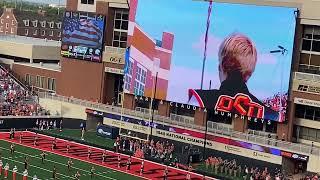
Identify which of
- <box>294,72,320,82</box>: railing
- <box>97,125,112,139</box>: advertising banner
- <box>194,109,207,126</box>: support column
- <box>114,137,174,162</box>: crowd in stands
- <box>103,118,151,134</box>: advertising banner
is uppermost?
<box>294,72,320,82</box>: railing

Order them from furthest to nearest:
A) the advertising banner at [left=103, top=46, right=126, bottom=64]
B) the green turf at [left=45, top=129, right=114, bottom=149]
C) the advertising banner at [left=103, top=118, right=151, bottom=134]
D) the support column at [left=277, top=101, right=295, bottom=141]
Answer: the advertising banner at [left=103, top=46, right=126, bottom=64] → the advertising banner at [left=103, top=118, right=151, bottom=134] → the green turf at [left=45, top=129, right=114, bottom=149] → the support column at [left=277, top=101, right=295, bottom=141]

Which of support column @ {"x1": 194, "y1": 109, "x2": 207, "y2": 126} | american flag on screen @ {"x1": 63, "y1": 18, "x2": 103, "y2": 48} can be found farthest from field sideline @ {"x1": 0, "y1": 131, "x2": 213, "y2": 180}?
american flag on screen @ {"x1": 63, "y1": 18, "x2": 103, "y2": 48}

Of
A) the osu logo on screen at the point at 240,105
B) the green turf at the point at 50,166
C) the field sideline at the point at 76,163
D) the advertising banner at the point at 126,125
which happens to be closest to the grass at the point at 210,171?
the field sideline at the point at 76,163

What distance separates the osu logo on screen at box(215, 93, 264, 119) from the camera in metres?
50.2

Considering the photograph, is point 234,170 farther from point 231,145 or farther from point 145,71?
point 145,71

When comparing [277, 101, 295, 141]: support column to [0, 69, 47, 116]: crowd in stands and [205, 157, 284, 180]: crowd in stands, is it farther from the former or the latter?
[0, 69, 47, 116]: crowd in stands

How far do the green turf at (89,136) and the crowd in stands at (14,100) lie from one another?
11.3ft

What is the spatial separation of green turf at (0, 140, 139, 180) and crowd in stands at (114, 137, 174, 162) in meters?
5.95

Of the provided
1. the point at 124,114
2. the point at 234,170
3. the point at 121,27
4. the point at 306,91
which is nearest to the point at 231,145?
the point at 234,170

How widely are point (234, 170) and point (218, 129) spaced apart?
7.06 metres

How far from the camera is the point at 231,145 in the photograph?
48.5 metres

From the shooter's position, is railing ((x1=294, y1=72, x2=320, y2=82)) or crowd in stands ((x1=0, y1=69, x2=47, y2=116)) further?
crowd in stands ((x1=0, y1=69, x2=47, y2=116))

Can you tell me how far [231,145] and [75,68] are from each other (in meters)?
22.7

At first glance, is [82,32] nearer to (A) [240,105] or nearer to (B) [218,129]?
(B) [218,129]
